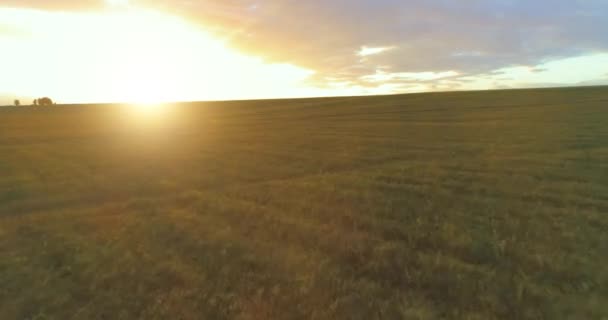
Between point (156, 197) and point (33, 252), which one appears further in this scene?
point (156, 197)

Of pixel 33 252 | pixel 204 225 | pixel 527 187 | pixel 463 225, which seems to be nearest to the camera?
pixel 33 252

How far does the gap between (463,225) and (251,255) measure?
492cm

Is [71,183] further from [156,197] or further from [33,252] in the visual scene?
[33,252]

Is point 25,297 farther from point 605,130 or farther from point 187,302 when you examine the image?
point 605,130

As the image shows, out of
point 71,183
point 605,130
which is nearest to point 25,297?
point 71,183

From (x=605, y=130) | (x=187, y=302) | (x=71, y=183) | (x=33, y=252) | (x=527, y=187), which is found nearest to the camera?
(x=187, y=302)

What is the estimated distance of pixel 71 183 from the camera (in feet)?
52.2

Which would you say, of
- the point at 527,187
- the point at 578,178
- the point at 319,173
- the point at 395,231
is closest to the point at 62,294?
the point at 395,231

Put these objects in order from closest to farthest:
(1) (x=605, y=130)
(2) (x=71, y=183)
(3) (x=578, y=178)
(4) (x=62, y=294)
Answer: (4) (x=62, y=294)
(3) (x=578, y=178)
(2) (x=71, y=183)
(1) (x=605, y=130)

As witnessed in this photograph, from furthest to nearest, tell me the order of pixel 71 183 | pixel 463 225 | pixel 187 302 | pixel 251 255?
pixel 71 183 → pixel 463 225 → pixel 251 255 → pixel 187 302

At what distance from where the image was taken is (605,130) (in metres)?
25.6

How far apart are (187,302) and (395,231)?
4.77m

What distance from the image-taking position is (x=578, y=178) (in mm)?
13148

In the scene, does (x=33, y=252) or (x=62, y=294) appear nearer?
(x=62, y=294)
